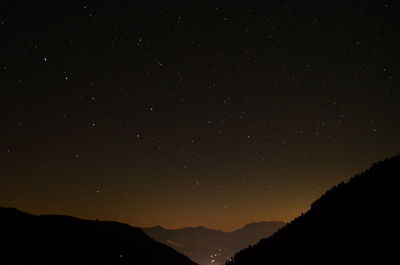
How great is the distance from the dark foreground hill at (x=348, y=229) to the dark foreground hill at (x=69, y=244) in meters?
27.6

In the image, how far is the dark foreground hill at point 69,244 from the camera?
48.7 meters

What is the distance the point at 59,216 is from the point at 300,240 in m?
53.9

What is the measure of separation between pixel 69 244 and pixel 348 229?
43251 millimetres

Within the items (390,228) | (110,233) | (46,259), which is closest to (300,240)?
(390,228)

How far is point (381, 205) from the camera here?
73.6 ft

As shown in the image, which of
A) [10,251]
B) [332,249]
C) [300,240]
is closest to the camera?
[332,249]

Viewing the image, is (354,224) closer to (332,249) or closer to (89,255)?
(332,249)

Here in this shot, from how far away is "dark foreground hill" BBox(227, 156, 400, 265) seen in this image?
18672 mm

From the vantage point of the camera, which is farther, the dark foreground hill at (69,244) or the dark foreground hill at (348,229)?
the dark foreground hill at (69,244)

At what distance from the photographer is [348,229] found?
2230 centimetres

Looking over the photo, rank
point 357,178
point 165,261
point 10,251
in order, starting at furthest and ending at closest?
point 165,261 → point 10,251 → point 357,178

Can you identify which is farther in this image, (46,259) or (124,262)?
(124,262)

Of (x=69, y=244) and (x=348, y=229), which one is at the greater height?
(x=69, y=244)

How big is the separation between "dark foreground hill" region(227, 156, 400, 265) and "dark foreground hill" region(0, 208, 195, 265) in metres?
27.6
